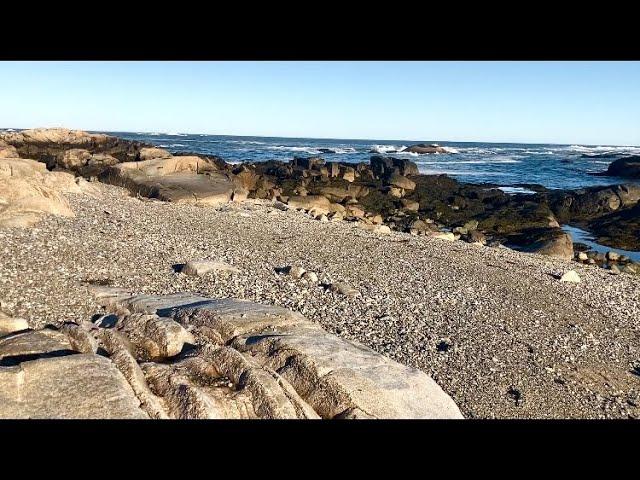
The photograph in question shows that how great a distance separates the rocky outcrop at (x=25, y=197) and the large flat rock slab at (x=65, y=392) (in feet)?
47.9

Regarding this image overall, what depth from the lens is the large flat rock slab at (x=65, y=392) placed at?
20.1ft

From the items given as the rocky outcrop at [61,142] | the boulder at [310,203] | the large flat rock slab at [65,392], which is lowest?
the boulder at [310,203]

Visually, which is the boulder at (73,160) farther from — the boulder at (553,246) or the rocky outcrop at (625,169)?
the rocky outcrop at (625,169)

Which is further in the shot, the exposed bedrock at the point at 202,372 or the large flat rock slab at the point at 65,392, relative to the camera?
the exposed bedrock at the point at 202,372

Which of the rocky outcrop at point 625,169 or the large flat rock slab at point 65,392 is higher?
the large flat rock slab at point 65,392

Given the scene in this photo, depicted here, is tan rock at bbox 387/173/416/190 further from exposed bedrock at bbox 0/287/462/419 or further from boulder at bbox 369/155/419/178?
exposed bedrock at bbox 0/287/462/419

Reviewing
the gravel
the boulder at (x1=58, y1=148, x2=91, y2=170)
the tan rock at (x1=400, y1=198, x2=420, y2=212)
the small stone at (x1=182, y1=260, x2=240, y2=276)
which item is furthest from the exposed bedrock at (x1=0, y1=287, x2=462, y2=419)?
the boulder at (x1=58, y1=148, x2=91, y2=170)

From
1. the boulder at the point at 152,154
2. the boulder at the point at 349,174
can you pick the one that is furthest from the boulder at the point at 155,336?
the boulder at the point at 349,174

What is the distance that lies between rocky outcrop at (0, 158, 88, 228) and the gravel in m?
0.81

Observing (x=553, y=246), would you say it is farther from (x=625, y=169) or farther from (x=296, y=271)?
(x=625, y=169)

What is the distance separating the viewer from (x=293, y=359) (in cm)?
873

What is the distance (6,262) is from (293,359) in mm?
11244
